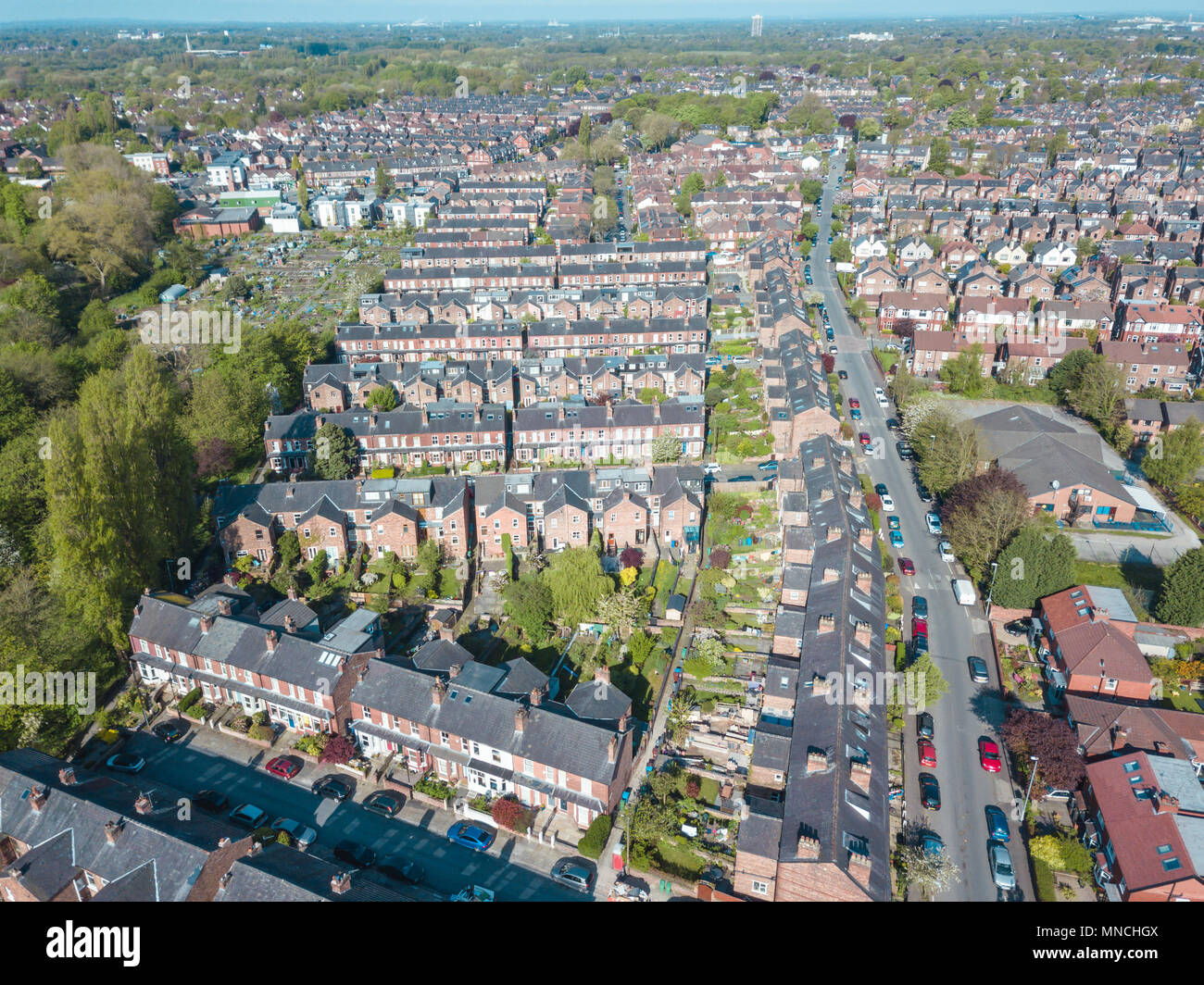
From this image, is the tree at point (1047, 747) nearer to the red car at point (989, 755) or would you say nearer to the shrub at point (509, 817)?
the red car at point (989, 755)

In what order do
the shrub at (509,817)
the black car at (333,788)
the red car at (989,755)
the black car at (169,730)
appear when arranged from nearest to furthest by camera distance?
the shrub at (509,817) < the red car at (989,755) < the black car at (333,788) < the black car at (169,730)

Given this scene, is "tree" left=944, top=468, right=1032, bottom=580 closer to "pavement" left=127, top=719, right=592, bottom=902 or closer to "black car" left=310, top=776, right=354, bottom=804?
"pavement" left=127, top=719, right=592, bottom=902

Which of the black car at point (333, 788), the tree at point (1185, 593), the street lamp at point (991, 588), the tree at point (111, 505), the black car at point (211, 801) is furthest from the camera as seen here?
the street lamp at point (991, 588)

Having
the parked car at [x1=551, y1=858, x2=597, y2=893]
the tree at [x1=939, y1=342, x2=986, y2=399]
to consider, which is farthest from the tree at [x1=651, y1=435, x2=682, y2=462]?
the parked car at [x1=551, y1=858, x2=597, y2=893]

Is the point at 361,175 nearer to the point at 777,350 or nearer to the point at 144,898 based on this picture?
the point at 777,350

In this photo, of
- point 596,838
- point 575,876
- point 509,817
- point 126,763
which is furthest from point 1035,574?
point 126,763

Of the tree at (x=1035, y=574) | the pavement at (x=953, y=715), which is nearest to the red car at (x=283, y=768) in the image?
the pavement at (x=953, y=715)

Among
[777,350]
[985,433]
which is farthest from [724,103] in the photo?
[985,433]
